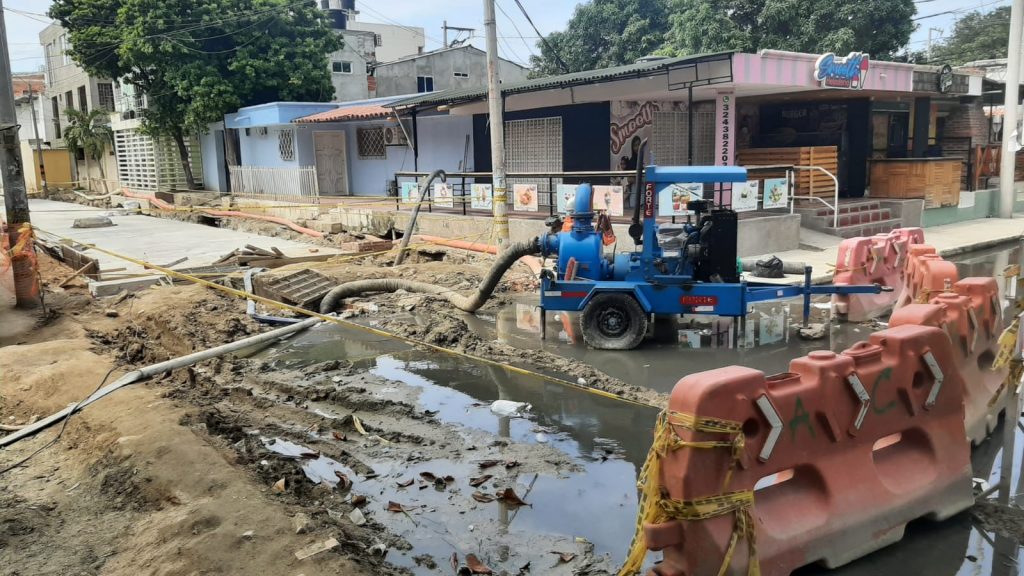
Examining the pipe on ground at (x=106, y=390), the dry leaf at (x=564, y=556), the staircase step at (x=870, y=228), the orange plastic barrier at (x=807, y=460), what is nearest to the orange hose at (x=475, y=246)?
the pipe on ground at (x=106, y=390)

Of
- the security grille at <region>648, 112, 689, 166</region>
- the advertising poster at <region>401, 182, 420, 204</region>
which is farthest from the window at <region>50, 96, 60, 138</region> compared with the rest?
the security grille at <region>648, 112, 689, 166</region>

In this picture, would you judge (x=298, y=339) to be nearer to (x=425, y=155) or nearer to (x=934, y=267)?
(x=934, y=267)

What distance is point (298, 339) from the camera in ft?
35.4

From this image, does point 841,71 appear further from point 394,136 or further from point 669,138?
point 394,136

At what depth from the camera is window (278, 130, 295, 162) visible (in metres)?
29.4

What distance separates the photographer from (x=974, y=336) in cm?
603

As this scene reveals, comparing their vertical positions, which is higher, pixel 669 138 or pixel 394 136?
pixel 394 136

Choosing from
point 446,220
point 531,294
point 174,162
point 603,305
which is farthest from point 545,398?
point 174,162

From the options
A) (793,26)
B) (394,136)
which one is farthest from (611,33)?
(394,136)

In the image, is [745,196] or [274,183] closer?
[745,196]

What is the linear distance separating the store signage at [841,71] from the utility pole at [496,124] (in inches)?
297

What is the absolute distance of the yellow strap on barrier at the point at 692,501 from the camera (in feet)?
12.6

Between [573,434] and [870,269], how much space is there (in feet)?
20.7

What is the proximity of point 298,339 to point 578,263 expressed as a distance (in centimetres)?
403
